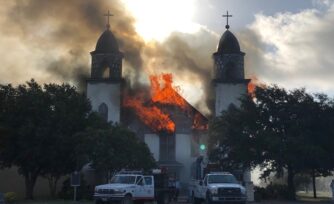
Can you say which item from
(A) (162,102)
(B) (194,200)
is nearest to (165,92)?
(A) (162,102)

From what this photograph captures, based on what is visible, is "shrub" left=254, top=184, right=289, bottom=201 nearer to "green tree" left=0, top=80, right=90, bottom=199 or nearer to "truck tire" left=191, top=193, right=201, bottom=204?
"truck tire" left=191, top=193, right=201, bottom=204

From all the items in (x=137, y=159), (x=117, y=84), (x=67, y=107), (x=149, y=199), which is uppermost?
(x=117, y=84)

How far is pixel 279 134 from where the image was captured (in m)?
49.3

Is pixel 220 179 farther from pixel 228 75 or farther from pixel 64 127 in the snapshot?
pixel 228 75

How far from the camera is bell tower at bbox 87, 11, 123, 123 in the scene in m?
63.5

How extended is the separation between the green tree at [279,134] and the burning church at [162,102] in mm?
11080

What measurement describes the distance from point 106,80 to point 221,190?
37.2 metres

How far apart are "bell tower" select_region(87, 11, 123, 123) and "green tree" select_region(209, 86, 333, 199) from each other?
16.2m

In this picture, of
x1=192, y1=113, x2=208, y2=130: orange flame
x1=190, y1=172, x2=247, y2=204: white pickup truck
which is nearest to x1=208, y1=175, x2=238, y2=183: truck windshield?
x1=190, y1=172, x2=247, y2=204: white pickup truck

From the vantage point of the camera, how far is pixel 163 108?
63.4 metres

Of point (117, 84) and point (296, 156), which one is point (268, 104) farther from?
point (117, 84)

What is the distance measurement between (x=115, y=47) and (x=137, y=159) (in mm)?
23442

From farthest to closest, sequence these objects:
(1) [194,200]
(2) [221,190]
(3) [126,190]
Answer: (1) [194,200] < (3) [126,190] < (2) [221,190]

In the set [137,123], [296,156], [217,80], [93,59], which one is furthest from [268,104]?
[93,59]
